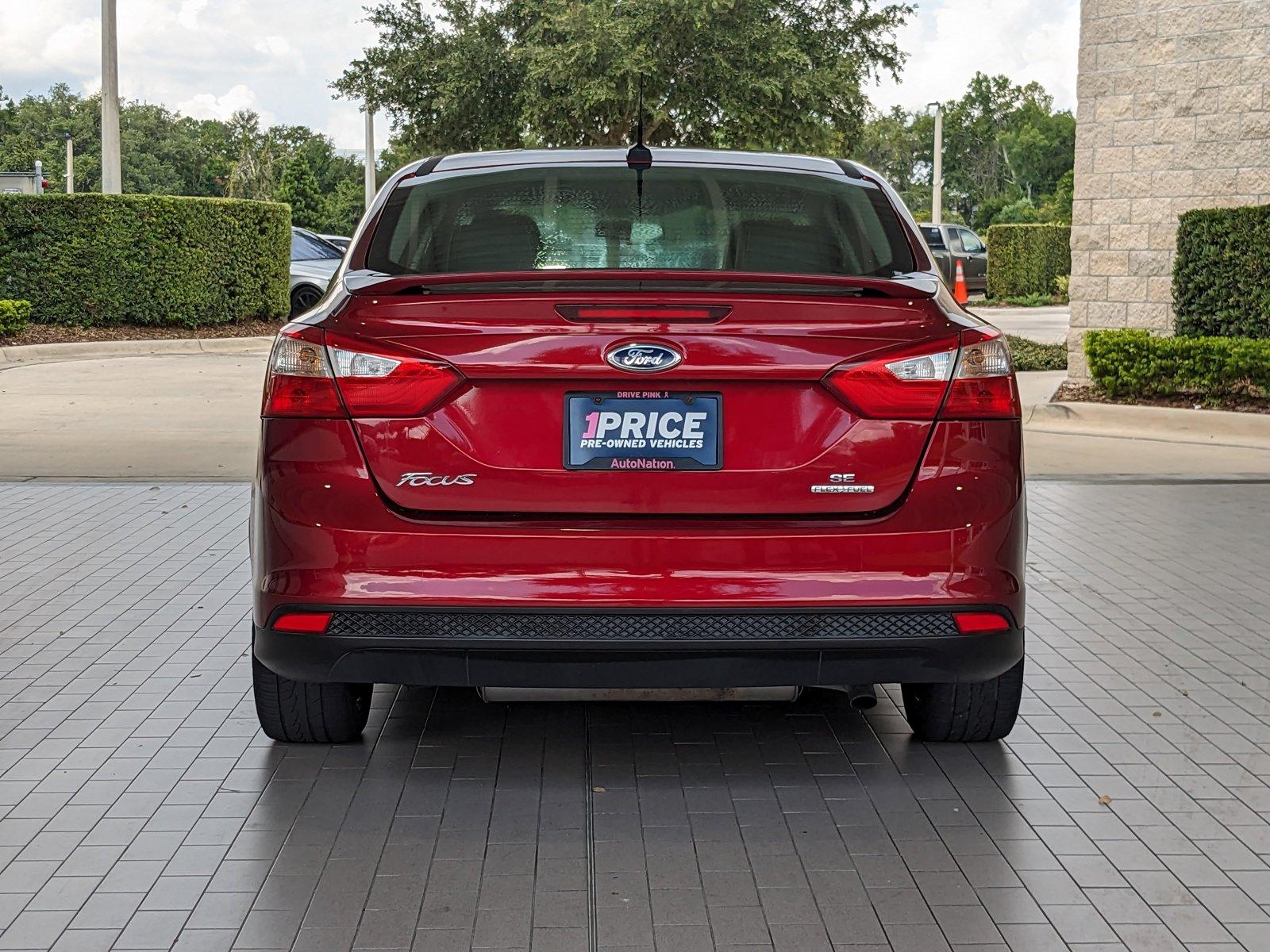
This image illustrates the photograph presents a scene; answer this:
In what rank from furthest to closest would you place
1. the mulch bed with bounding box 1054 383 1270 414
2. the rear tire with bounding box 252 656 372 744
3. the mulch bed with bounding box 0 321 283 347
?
the mulch bed with bounding box 0 321 283 347, the mulch bed with bounding box 1054 383 1270 414, the rear tire with bounding box 252 656 372 744

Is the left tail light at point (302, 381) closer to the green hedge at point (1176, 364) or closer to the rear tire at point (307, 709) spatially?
the rear tire at point (307, 709)

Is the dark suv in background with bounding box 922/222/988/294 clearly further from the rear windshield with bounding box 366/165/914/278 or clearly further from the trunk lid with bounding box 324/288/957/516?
the trunk lid with bounding box 324/288/957/516

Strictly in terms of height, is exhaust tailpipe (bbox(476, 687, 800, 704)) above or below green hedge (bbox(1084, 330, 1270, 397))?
below

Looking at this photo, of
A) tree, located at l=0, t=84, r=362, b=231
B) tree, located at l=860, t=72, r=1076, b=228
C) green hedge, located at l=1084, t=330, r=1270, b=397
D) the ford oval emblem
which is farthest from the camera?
tree, located at l=860, t=72, r=1076, b=228

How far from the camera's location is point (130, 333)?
21.6 meters

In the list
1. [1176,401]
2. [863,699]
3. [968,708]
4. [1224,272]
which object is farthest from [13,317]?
[968,708]

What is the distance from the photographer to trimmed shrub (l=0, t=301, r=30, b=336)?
64.3 feet

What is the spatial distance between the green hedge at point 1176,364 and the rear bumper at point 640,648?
9.90 metres

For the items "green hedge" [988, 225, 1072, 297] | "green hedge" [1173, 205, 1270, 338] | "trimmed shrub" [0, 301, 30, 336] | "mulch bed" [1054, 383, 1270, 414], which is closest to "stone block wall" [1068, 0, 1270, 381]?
"mulch bed" [1054, 383, 1270, 414]

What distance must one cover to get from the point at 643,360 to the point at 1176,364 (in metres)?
10.7

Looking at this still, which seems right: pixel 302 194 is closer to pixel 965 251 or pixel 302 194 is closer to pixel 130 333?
pixel 965 251

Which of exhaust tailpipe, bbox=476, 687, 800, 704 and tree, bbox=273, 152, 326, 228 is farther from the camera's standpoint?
tree, bbox=273, 152, 326, 228

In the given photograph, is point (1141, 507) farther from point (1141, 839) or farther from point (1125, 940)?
point (1125, 940)

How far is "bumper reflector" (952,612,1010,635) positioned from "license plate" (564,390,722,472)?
0.70 meters
